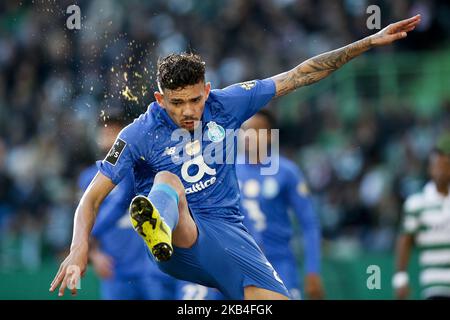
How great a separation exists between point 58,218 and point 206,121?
7433 mm

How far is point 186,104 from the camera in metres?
5.98

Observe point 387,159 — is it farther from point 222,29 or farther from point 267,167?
point 267,167

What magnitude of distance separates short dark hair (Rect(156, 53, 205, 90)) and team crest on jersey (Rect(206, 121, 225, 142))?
35 centimetres

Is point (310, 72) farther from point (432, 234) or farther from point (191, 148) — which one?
point (432, 234)

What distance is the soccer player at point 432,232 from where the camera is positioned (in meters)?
8.41

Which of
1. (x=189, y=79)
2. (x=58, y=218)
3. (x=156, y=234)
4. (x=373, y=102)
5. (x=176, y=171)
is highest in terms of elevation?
(x=373, y=102)

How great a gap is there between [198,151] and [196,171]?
130mm

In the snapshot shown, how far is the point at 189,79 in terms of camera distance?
5.96m

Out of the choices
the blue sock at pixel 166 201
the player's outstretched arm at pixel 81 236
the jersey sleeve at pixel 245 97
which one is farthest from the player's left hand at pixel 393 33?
the player's outstretched arm at pixel 81 236

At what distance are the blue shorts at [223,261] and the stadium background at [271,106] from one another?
6021 millimetres

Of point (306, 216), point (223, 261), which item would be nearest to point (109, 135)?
point (306, 216)

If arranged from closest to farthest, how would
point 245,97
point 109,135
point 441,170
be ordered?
point 245,97 → point 109,135 → point 441,170

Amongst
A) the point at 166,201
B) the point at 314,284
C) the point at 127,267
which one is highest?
the point at 127,267

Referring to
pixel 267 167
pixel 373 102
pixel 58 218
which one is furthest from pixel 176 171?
pixel 373 102
